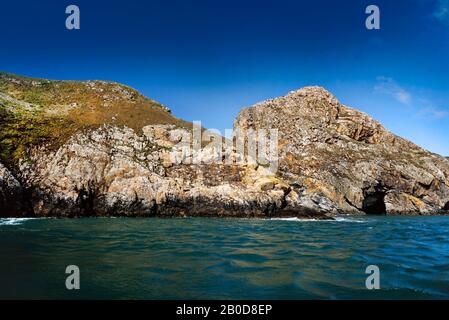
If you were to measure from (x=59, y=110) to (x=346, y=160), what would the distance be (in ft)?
219

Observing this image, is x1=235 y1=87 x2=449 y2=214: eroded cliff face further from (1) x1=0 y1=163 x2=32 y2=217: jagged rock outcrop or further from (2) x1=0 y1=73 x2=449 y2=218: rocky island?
(1) x1=0 y1=163 x2=32 y2=217: jagged rock outcrop

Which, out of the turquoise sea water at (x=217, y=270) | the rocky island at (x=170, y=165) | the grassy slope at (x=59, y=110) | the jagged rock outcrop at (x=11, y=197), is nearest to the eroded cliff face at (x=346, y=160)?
the rocky island at (x=170, y=165)

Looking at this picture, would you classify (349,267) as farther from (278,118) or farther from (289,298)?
(278,118)

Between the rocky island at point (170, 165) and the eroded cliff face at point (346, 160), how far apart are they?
0.31 metres

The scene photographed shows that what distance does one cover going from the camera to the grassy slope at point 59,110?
61.5 metres

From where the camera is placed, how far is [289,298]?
1052 centimetres

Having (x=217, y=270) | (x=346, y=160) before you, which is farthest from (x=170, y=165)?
(x=217, y=270)

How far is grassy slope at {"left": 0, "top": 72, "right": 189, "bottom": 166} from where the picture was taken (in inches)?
2420

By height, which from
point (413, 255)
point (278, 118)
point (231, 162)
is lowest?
point (413, 255)

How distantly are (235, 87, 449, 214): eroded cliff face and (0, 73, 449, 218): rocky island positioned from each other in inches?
12.4

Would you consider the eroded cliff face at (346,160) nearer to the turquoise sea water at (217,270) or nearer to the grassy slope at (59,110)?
the grassy slope at (59,110)
